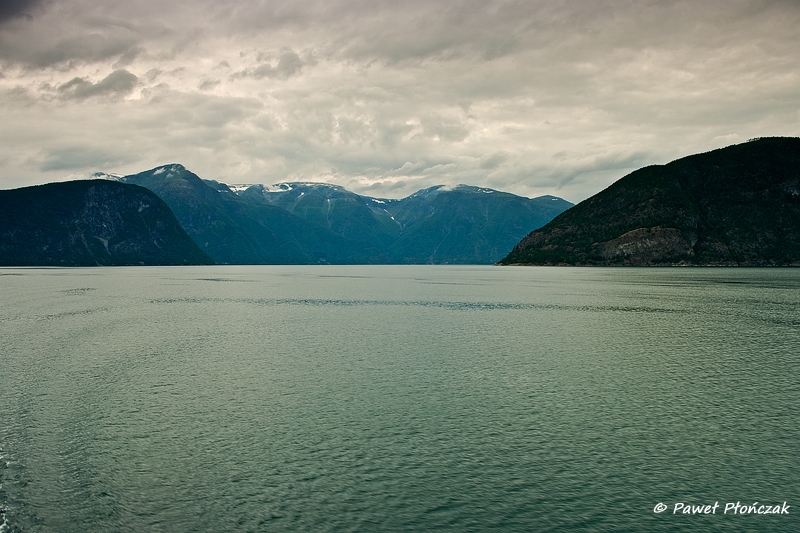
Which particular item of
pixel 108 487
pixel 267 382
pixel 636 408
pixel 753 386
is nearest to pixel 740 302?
pixel 753 386

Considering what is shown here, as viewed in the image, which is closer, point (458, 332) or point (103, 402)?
point (103, 402)

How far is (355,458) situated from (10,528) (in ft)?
50.4

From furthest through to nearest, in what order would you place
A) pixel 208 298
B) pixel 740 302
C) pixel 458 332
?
pixel 208 298 < pixel 740 302 < pixel 458 332

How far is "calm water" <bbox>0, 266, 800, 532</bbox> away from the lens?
2342 centimetres

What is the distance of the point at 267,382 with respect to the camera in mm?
47031

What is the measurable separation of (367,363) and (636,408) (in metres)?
26.3

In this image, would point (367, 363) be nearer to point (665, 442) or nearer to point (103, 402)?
point (103, 402)

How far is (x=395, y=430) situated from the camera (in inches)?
1332

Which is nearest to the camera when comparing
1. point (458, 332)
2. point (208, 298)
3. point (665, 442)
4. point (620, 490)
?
point (620, 490)

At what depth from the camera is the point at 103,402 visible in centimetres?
4038

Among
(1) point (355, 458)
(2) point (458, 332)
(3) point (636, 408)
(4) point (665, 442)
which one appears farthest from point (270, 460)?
(2) point (458, 332)

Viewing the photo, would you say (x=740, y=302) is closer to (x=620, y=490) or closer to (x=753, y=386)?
(x=753, y=386)

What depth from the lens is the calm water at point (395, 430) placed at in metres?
23.4

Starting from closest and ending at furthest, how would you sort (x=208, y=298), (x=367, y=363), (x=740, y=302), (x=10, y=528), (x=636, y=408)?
(x=10, y=528) → (x=636, y=408) → (x=367, y=363) → (x=740, y=302) → (x=208, y=298)
